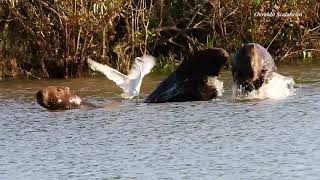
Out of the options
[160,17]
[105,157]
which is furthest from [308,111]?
[160,17]

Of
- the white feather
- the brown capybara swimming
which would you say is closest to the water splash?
the white feather

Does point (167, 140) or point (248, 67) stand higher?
point (248, 67)

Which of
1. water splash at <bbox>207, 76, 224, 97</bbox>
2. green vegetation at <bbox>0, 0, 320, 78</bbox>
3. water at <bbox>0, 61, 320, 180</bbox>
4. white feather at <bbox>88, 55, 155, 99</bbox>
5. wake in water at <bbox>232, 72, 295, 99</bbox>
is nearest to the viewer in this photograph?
water at <bbox>0, 61, 320, 180</bbox>

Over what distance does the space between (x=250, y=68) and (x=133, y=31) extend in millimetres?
3661

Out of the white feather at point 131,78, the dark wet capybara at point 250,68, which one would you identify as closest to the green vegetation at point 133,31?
the white feather at point 131,78

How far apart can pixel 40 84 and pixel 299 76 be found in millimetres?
3162

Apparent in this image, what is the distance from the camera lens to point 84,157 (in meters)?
6.33

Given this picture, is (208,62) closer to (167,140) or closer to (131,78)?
(131,78)

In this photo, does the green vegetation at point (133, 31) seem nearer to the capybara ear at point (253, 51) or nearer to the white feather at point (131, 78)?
the white feather at point (131, 78)

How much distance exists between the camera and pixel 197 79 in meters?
8.91

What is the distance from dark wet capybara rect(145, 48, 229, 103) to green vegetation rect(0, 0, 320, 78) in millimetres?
2735

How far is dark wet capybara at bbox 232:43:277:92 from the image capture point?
8617 millimetres

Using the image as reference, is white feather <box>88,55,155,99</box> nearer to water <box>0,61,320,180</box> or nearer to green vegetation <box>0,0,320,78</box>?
water <box>0,61,320,180</box>

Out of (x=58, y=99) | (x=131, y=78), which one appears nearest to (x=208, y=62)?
(x=131, y=78)
